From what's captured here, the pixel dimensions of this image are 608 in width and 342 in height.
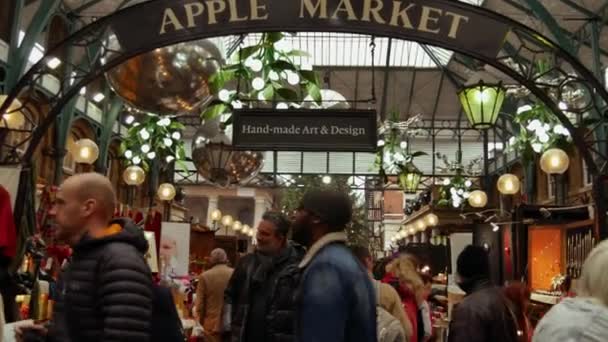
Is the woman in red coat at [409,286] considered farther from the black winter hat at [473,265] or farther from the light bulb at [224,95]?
the light bulb at [224,95]

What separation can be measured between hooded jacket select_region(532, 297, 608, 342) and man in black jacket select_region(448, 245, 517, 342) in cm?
149

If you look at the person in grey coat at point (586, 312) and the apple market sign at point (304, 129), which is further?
the apple market sign at point (304, 129)

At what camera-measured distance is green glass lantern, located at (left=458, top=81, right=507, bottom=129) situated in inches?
223

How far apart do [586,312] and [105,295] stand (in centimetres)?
139

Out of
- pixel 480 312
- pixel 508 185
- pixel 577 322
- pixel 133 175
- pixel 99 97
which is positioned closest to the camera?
pixel 577 322

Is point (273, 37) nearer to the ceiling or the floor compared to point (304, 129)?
nearer to the ceiling

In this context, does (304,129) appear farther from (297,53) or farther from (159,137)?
(159,137)

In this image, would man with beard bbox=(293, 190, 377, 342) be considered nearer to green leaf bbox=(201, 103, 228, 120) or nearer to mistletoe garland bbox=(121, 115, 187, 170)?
green leaf bbox=(201, 103, 228, 120)

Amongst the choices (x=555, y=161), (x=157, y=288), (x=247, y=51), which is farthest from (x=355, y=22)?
(x=555, y=161)

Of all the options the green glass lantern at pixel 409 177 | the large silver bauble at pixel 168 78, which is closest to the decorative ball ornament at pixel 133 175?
the green glass lantern at pixel 409 177

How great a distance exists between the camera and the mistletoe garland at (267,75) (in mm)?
5719

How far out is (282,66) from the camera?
5.71 meters

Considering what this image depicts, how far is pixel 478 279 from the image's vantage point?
12.1ft

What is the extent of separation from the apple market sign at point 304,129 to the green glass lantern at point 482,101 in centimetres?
94
